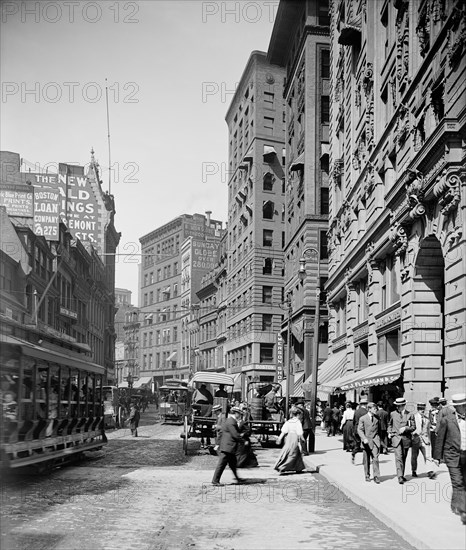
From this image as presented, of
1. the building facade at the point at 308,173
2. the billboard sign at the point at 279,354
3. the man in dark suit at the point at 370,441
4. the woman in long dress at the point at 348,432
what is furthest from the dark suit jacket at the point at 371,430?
the billboard sign at the point at 279,354

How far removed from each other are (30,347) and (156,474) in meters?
4.53

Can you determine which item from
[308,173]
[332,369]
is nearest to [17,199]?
[308,173]

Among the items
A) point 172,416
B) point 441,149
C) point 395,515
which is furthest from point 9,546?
point 172,416

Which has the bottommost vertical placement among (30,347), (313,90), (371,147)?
(30,347)

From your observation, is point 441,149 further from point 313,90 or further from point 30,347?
point 313,90

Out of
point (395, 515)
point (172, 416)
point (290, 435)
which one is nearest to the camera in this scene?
point (395, 515)

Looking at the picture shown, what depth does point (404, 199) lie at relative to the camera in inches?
1014

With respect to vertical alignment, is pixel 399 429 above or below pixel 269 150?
below

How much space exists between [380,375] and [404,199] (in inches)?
263

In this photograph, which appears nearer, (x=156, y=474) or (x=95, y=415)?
(x=156, y=474)

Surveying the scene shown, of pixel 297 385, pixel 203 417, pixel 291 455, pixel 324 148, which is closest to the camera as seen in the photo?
pixel 291 455

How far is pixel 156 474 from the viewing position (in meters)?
17.1

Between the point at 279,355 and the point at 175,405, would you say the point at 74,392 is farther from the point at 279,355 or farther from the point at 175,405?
the point at 279,355

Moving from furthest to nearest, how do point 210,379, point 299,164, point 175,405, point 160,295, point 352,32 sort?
point 160,295, point 299,164, point 175,405, point 352,32, point 210,379
